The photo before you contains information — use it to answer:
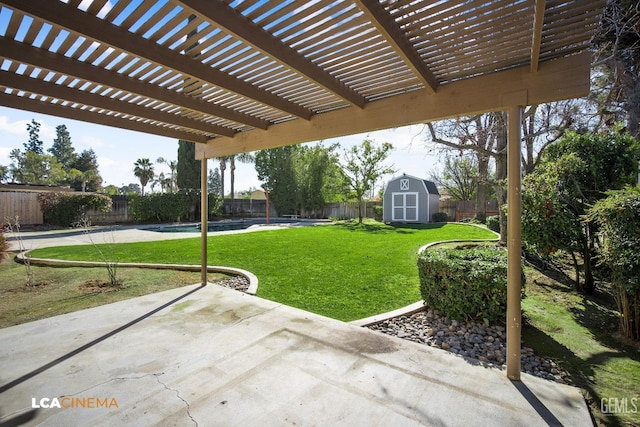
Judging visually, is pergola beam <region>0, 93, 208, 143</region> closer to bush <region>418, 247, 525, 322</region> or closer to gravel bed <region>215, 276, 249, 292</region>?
gravel bed <region>215, 276, 249, 292</region>

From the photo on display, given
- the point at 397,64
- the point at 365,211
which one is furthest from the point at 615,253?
the point at 365,211

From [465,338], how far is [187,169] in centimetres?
2369

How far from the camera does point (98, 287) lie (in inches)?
192

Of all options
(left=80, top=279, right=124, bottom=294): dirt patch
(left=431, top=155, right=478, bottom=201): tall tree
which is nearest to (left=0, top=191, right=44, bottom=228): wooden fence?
(left=80, top=279, right=124, bottom=294): dirt patch

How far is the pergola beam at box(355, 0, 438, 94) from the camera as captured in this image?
5.82 feet

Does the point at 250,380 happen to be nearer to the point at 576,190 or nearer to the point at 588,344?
the point at 588,344

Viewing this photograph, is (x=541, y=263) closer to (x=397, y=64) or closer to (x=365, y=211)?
(x=397, y=64)

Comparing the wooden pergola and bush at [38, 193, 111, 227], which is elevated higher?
the wooden pergola

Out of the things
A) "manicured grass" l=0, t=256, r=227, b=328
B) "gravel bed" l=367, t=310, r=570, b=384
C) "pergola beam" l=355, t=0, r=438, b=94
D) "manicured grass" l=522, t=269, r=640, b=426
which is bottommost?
"manicured grass" l=522, t=269, r=640, b=426

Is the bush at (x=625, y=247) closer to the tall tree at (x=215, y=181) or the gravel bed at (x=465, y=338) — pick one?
the gravel bed at (x=465, y=338)

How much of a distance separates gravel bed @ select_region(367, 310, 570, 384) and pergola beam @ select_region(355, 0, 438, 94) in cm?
249

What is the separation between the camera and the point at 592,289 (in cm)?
497

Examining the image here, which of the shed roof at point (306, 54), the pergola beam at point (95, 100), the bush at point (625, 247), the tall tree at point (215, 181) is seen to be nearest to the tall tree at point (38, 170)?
Result: the tall tree at point (215, 181)

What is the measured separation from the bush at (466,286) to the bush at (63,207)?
55.6 feet
